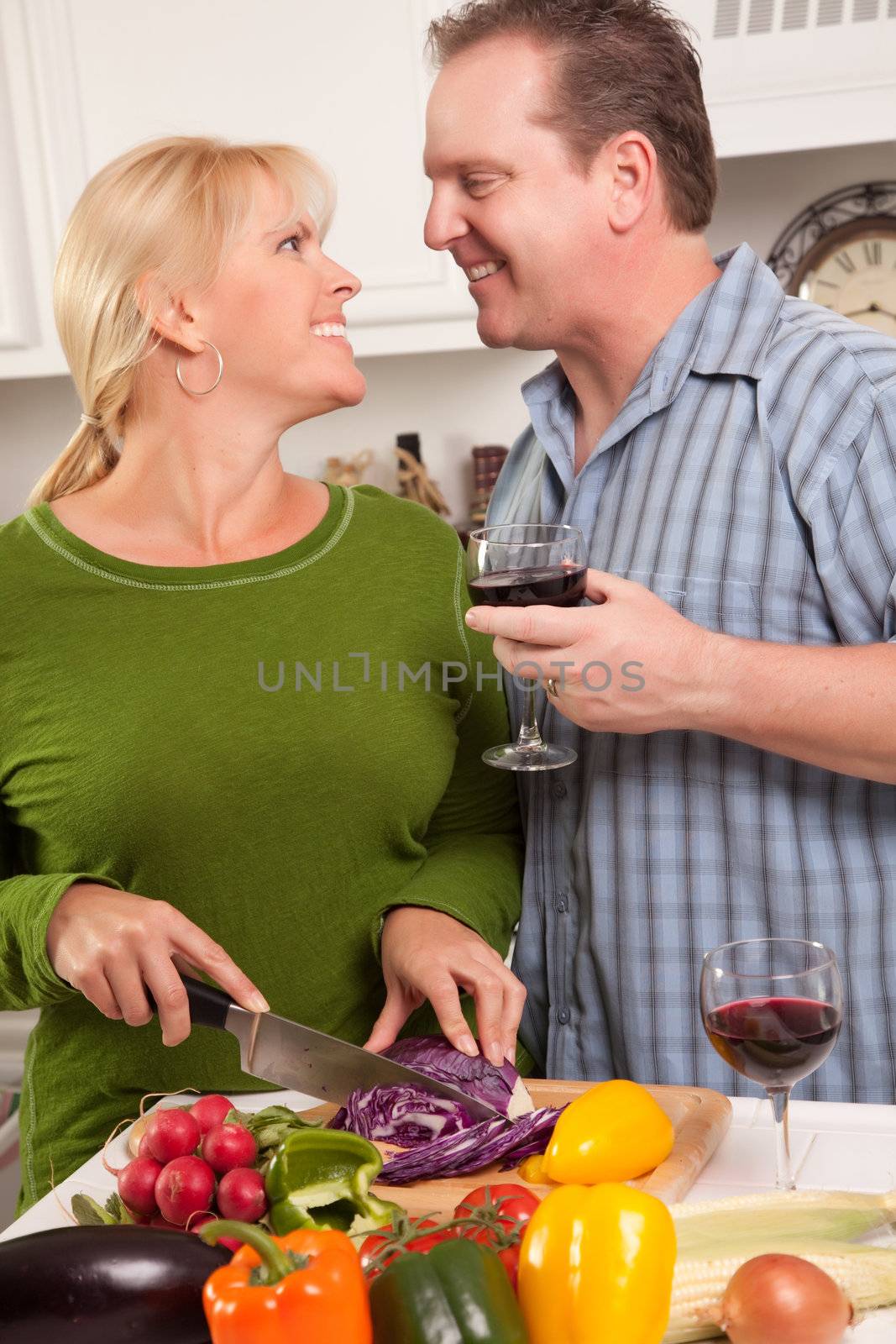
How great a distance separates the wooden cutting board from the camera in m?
1.03

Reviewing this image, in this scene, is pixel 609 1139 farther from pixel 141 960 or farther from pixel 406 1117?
pixel 141 960

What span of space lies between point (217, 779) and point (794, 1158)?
2.07 ft

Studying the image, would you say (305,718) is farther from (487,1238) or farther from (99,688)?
(487,1238)

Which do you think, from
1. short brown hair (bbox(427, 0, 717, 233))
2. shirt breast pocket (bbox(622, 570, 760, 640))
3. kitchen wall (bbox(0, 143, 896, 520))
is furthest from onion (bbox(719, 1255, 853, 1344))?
kitchen wall (bbox(0, 143, 896, 520))

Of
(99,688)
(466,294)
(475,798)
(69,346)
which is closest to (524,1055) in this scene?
(475,798)

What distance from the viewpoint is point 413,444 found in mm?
3285

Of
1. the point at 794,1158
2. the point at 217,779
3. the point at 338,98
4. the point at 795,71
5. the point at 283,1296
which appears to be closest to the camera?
the point at 283,1296

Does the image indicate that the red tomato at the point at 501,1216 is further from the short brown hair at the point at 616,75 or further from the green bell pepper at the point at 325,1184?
the short brown hair at the point at 616,75

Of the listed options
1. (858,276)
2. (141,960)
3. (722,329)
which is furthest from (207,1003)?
(858,276)

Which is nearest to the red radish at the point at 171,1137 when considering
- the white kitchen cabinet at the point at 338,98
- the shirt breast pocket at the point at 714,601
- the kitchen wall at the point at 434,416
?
the shirt breast pocket at the point at 714,601

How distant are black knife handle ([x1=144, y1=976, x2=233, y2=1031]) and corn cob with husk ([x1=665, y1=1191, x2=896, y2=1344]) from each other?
0.40m

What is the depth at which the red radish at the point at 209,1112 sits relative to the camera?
108 centimetres

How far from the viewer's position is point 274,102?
2807 millimetres

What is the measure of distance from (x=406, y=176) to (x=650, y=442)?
1.62 meters
